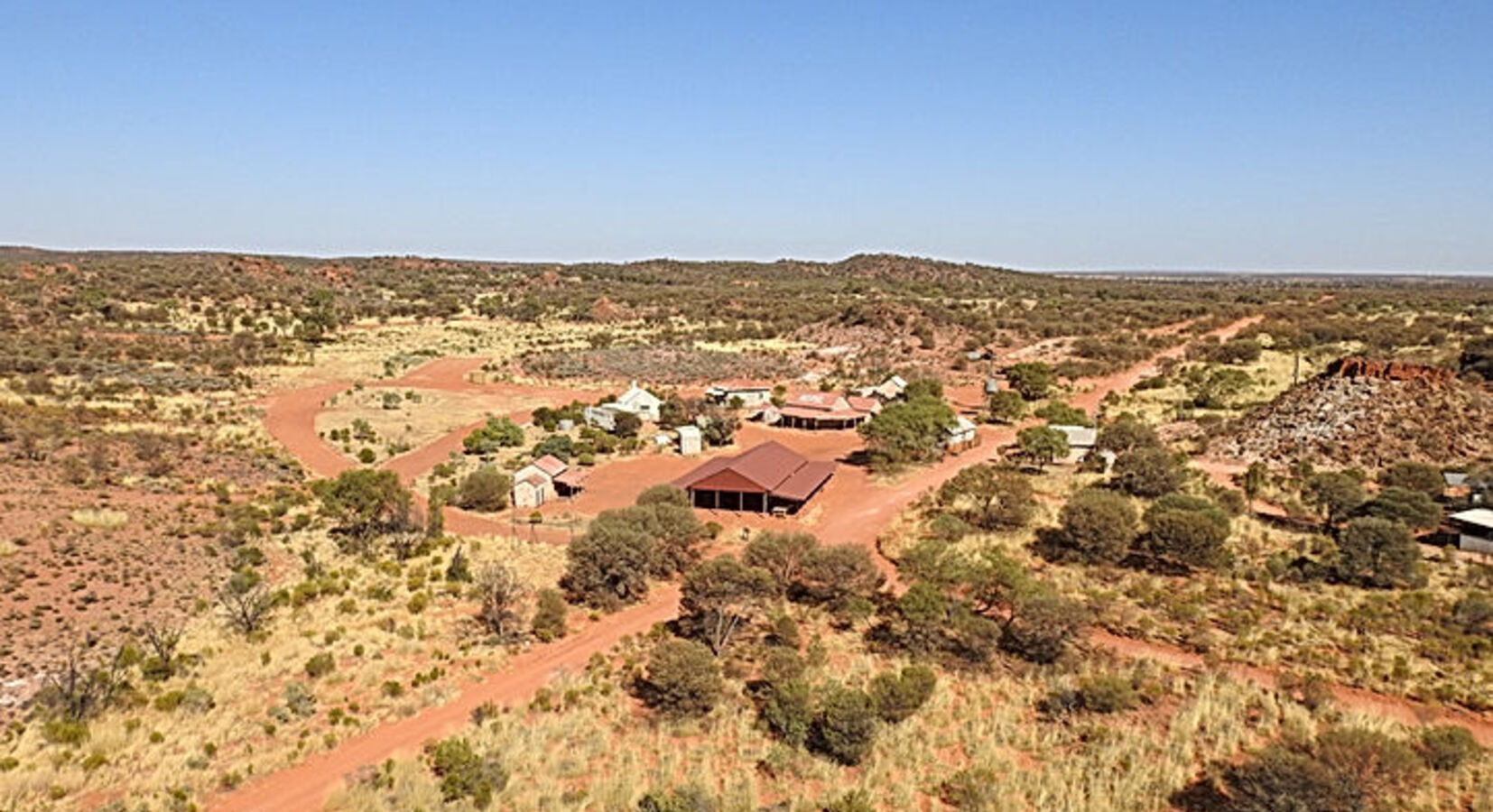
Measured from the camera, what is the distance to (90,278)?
12056cm

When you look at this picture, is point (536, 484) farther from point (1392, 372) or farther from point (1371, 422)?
point (1392, 372)

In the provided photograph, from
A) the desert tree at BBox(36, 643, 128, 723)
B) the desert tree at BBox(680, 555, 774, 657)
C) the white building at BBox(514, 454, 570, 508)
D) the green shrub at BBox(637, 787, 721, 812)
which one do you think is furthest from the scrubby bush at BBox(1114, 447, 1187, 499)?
the desert tree at BBox(36, 643, 128, 723)

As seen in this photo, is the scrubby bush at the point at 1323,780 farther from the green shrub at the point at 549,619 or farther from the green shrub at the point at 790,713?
the green shrub at the point at 549,619

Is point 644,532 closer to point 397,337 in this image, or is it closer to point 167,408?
point 167,408

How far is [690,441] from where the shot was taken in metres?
46.0

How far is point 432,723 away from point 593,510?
56.3ft

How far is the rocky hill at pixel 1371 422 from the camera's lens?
128 feet

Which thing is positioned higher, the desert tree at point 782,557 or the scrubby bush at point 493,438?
the desert tree at point 782,557

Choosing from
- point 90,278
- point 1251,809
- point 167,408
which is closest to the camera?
point 1251,809

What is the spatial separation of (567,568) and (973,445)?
2669cm

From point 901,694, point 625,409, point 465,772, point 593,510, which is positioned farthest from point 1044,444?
point 465,772

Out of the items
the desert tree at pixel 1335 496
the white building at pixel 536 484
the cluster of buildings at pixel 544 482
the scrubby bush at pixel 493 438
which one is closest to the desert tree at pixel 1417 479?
the desert tree at pixel 1335 496

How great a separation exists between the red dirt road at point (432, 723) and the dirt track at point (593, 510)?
2cm

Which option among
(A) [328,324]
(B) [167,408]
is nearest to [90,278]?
(A) [328,324]
